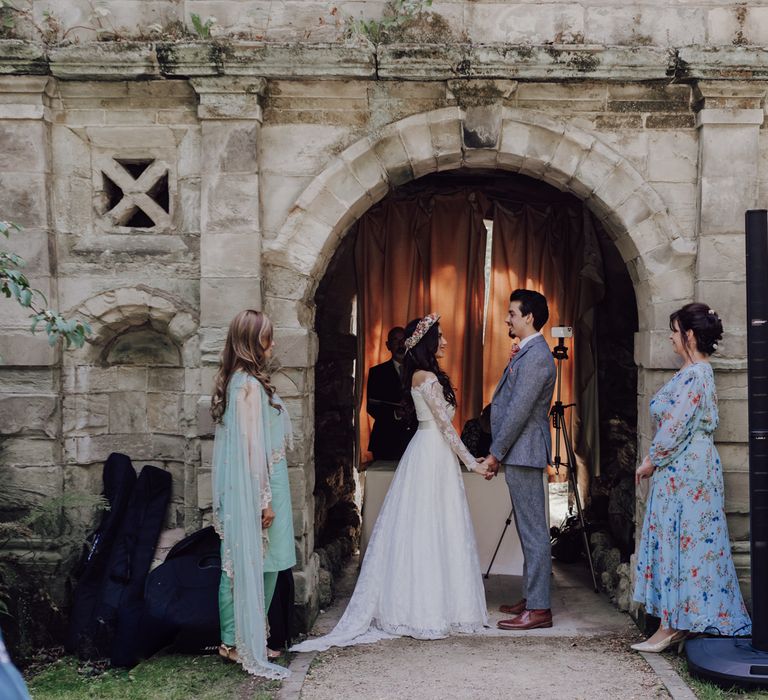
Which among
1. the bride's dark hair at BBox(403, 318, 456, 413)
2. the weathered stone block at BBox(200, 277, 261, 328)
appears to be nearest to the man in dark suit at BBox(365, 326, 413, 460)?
the bride's dark hair at BBox(403, 318, 456, 413)

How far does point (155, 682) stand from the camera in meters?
4.28

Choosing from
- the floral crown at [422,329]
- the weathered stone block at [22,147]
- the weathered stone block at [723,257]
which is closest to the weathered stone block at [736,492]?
the weathered stone block at [723,257]

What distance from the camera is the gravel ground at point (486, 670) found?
4.14 m

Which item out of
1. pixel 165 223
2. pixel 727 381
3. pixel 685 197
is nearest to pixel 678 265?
pixel 685 197

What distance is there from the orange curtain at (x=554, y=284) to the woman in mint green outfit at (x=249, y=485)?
3476 mm

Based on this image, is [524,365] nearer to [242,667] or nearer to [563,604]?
[563,604]

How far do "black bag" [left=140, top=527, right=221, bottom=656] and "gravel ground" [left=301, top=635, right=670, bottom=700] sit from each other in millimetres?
640

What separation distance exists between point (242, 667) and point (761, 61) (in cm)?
432

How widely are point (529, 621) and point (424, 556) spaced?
79cm

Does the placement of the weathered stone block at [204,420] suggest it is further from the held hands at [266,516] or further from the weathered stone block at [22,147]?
the weathered stone block at [22,147]

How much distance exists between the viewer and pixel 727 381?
4770 mm

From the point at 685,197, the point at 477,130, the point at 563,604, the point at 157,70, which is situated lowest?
the point at 563,604

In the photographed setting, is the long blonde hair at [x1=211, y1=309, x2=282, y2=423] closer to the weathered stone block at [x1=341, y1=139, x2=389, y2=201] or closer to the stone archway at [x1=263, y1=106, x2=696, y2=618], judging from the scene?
the stone archway at [x1=263, y1=106, x2=696, y2=618]

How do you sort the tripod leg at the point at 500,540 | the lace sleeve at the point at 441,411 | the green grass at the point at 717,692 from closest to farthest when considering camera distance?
the green grass at the point at 717,692, the lace sleeve at the point at 441,411, the tripod leg at the point at 500,540
